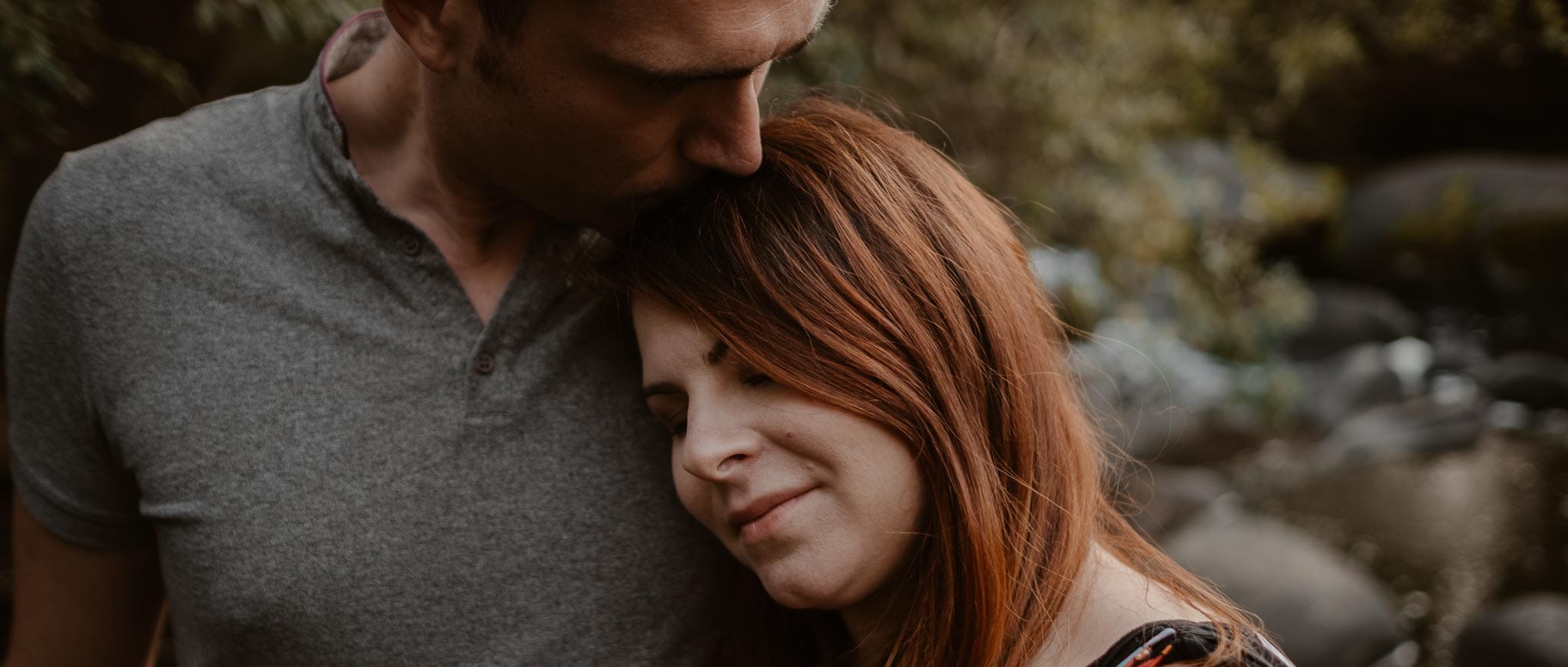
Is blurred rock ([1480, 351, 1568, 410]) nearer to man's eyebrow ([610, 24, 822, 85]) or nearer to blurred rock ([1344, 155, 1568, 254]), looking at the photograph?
blurred rock ([1344, 155, 1568, 254])

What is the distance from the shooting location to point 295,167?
5.31 feet

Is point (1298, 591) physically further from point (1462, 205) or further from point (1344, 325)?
point (1462, 205)

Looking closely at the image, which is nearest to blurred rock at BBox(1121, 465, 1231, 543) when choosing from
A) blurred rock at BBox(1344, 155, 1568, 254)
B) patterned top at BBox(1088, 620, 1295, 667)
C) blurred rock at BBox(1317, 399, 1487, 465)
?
blurred rock at BBox(1317, 399, 1487, 465)

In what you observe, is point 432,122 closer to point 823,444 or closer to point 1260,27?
point 823,444

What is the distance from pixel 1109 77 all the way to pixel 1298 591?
2.30 metres

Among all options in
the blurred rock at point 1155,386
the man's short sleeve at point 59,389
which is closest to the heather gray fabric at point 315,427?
the man's short sleeve at point 59,389

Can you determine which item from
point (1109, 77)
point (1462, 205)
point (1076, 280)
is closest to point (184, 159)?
point (1109, 77)

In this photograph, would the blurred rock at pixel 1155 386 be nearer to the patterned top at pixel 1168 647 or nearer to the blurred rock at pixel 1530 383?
the blurred rock at pixel 1530 383

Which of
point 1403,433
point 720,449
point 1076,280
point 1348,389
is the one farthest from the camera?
point 1348,389

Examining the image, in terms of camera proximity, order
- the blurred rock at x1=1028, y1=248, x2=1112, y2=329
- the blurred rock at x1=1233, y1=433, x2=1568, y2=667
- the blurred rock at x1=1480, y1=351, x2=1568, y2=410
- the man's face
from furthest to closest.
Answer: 1. the blurred rock at x1=1480, y1=351, x2=1568, y2=410
2. the blurred rock at x1=1233, y1=433, x2=1568, y2=667
3. the blurred rock at x1=1028, y1=248, x2=1112, y2=329
4. the man's face

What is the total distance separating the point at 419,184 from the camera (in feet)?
5.46

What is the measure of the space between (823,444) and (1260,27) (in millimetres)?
4590

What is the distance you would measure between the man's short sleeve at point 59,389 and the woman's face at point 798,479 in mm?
790

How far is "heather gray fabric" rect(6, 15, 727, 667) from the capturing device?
1489mm
